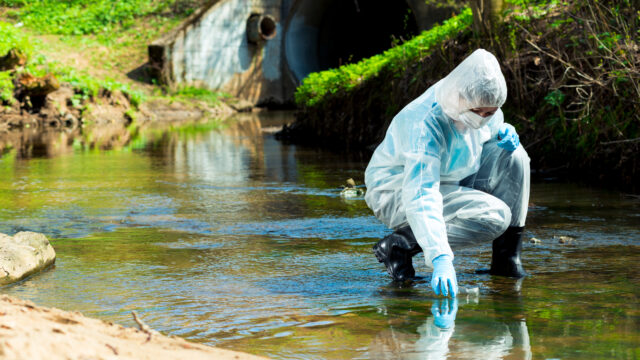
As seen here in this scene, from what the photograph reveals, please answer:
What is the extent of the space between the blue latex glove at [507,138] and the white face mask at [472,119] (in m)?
0.32

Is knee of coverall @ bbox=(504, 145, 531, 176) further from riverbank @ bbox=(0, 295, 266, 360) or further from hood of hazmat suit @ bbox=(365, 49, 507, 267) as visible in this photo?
riverbank @ bbox=(0, 295, 266, 360)

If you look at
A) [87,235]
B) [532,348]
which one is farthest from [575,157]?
[532,348]

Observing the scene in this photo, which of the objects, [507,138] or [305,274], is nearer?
[507,138]

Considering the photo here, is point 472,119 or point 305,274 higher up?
point 472,119

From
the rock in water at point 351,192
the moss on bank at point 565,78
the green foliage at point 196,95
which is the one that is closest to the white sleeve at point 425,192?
the moss on bank at point 565,78

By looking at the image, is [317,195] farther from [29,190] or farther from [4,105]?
[4,105]

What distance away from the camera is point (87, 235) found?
609 cm

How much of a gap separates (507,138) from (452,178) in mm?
357

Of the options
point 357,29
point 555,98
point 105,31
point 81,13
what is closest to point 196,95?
point 105,31

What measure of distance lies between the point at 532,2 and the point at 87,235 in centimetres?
564

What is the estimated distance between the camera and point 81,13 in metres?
28.5

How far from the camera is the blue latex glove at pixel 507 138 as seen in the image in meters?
4.57

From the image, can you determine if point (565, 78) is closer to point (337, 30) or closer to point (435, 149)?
point (435, 149)

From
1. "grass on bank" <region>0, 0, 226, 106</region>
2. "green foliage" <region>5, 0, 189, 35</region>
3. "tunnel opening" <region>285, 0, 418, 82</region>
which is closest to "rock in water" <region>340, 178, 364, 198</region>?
"grass on bank" <region>0, 0, 226, 106</region>
